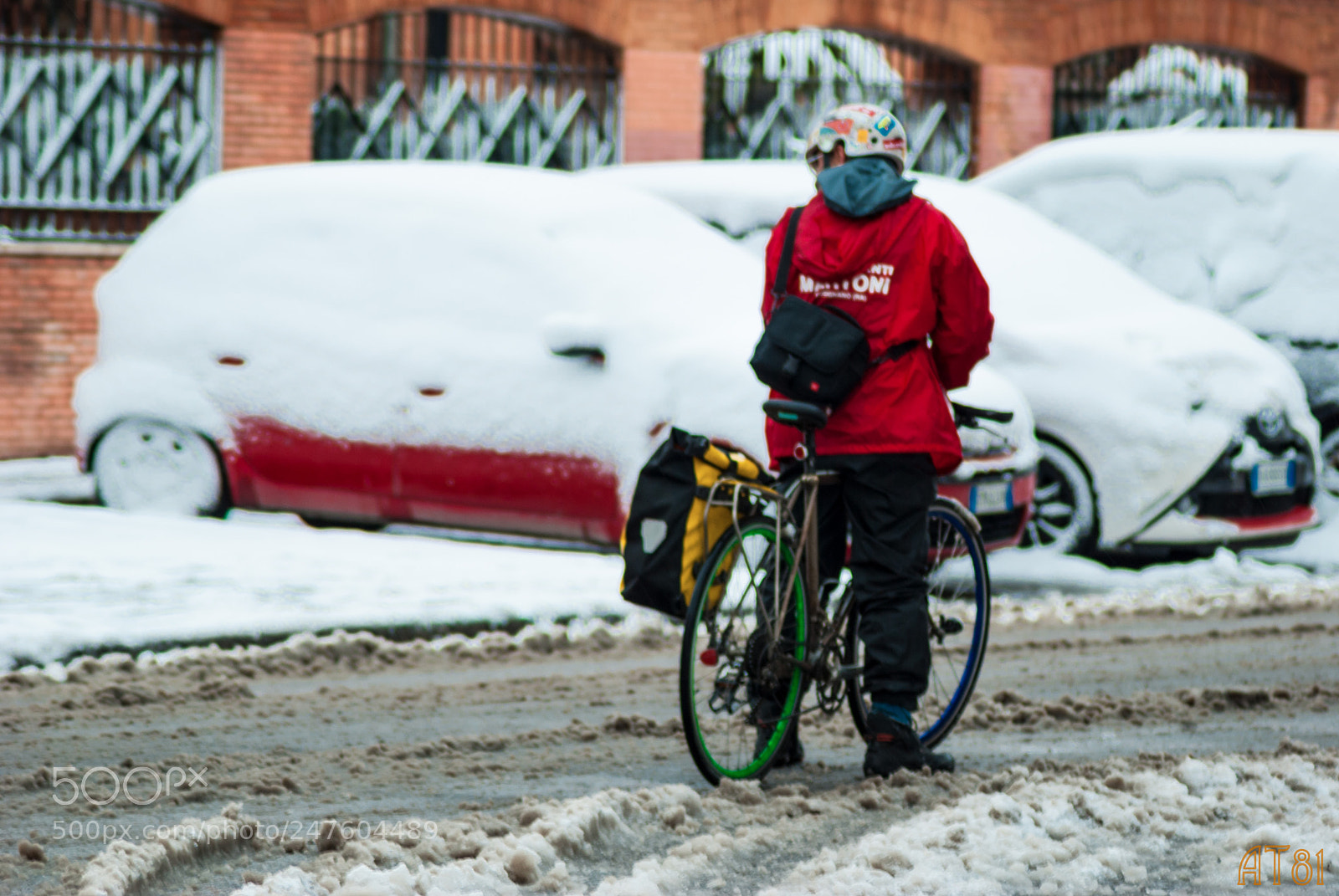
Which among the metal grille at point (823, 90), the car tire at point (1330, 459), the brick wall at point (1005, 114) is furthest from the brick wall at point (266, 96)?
the car tire at point (1330, 459)

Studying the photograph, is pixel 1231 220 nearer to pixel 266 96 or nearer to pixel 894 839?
pixel 266 96

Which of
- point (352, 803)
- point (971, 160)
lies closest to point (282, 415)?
point (352, 803)

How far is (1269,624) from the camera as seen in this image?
735 cm

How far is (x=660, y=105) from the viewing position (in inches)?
609

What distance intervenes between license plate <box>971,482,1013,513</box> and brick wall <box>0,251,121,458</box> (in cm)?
755

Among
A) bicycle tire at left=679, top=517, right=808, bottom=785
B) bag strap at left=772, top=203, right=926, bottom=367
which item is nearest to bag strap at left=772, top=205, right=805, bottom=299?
bag strap at left=772, top=203, right=926, bottom=367

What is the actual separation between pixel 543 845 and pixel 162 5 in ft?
38.0

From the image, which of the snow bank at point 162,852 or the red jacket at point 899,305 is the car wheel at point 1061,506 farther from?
the snow bank at point 162,852

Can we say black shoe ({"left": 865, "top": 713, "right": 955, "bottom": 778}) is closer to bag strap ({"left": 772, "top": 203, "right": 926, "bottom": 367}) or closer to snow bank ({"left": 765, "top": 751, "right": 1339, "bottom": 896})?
snow bank ({"left": 765, "top": 751, "right": 1339, "bottom": 896})

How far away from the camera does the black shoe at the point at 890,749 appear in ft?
14.9

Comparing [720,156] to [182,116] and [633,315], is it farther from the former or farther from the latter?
[633,315]

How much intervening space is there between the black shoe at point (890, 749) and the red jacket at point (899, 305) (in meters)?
0.66

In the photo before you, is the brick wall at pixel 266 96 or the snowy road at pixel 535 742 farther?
the brick wall at pixel 266 96
